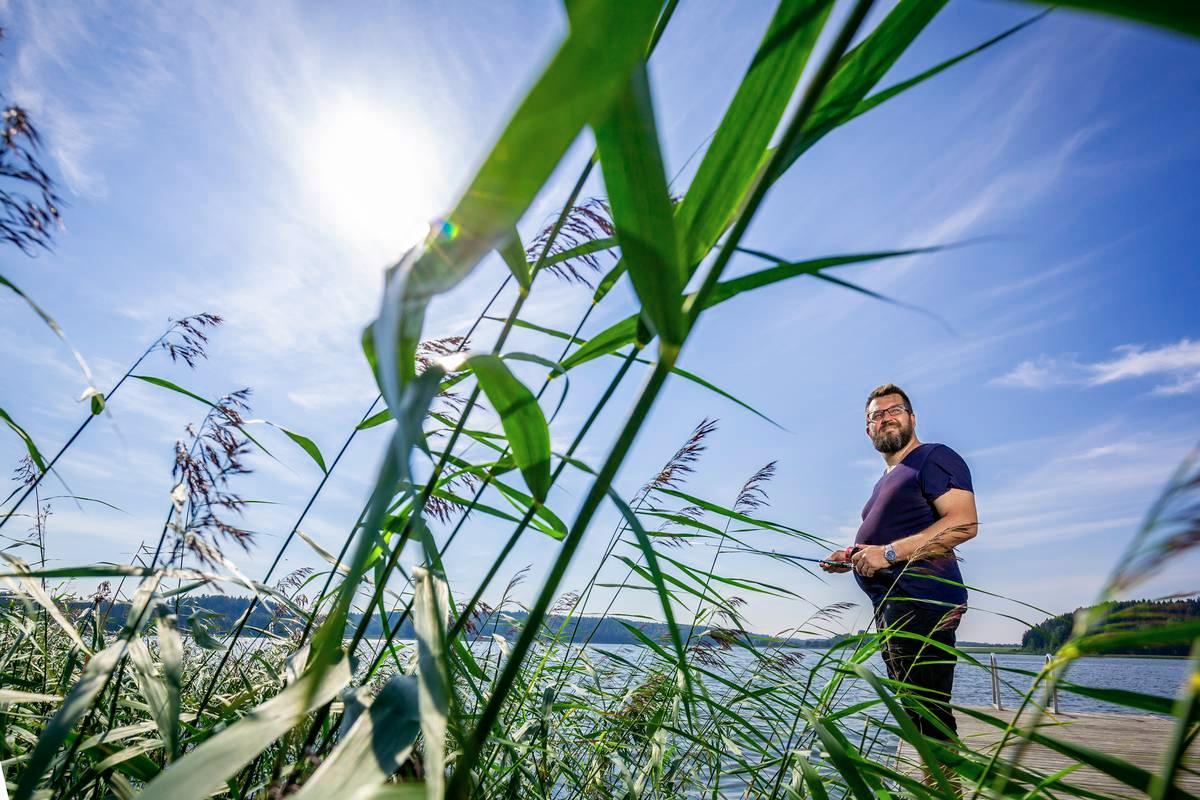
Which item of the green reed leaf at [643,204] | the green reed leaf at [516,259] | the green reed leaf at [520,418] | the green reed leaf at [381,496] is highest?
the green reed leaf at [516,259]

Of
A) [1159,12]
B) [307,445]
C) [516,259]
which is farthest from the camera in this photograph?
[307,445]

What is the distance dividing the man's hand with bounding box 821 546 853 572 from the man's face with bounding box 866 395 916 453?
71 centimetres

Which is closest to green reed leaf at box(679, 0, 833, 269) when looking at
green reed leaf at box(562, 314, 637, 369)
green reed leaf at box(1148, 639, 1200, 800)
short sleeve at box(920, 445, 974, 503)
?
green reed leaf at box(562, 314, 637, 369)

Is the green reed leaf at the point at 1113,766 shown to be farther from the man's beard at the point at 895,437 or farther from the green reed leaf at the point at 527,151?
the man's beard at the point at 895,437

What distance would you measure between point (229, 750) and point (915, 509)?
3116 millimetres

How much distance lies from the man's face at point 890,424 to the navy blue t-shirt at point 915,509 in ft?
0.61

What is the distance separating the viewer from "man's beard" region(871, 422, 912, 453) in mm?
3264

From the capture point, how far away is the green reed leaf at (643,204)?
0.36m

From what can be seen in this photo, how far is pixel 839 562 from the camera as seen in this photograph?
108 inches

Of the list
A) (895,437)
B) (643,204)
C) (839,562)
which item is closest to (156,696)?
(643,204)

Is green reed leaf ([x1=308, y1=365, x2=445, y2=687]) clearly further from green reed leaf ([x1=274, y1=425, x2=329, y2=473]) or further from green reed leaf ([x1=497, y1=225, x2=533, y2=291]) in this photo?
green reed leaf ([x1=274, y1=425, x2=329, y2=473])

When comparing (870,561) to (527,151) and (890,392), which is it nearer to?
(890,392)

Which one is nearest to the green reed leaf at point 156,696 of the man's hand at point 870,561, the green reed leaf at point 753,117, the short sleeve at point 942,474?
the green reed leaf at point 753,117

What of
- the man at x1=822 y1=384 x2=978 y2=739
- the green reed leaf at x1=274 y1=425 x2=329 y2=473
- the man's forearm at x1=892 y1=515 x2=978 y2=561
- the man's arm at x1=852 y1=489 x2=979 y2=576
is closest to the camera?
the green reed leaf at x1=274 y1=425 x2=329 y2=473
